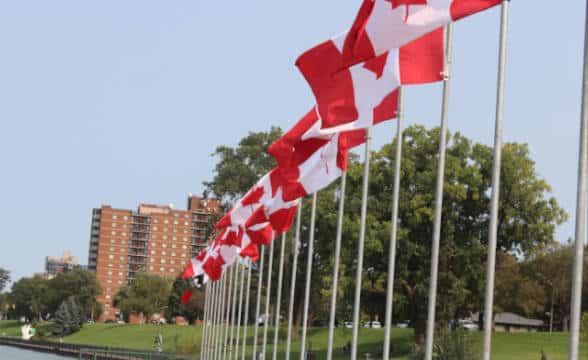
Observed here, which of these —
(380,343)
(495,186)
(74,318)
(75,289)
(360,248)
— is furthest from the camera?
(75,289)

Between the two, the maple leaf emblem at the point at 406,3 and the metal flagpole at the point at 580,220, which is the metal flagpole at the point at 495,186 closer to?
the maple leaf emblem at the point at 406,3

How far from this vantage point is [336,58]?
1551 centimetres

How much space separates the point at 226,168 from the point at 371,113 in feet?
189

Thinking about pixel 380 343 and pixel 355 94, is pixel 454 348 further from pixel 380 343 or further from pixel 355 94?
pixel 380 343

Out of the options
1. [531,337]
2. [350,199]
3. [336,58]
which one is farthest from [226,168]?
[336,58]

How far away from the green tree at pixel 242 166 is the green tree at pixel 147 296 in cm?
7416

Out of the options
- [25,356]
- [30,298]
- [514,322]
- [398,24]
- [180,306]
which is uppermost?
[398,24]

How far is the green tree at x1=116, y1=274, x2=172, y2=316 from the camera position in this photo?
146125 millimetres

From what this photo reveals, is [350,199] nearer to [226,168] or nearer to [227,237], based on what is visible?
[226,168]

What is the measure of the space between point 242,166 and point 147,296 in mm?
80675

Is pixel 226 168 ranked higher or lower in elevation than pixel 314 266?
higher

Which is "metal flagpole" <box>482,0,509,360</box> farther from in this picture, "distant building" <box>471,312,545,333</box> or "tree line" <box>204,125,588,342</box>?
"distant building" <box>471,312,545,333</box>

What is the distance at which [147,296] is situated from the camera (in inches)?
5886

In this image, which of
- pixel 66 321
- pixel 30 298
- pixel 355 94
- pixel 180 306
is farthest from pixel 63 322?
pixel 355 94
